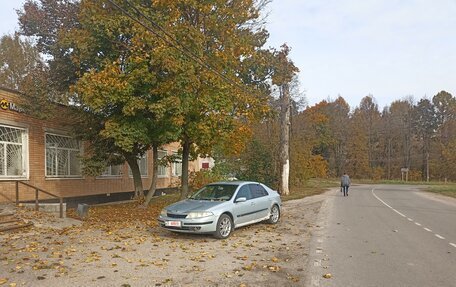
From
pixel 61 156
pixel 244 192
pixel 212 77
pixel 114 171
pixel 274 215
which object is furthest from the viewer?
pixel 114 171

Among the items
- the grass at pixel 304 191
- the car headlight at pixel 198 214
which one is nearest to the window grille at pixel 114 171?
the grass at pixel 304 191

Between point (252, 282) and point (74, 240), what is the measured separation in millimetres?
5608

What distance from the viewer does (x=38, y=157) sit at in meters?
18.3

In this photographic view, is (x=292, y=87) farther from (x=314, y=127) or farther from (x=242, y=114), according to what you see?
(x=314, y=127)

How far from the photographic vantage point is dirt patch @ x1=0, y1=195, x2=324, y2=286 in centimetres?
681

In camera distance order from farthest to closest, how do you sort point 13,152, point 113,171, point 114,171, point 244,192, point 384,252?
1. point 114,171
2. point 113,171
3. point 13,152
4. point 244,192
5. point 384,252

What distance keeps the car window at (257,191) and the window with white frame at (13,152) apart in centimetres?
972

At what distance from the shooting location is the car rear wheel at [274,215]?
13.4 metres

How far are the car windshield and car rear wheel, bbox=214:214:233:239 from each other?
2.30 feet

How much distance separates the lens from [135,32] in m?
15.5

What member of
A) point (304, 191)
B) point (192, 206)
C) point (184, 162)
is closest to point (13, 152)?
point (184, 162)

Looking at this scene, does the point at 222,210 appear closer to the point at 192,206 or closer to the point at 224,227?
the point at 224,227

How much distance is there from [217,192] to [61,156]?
1109 centimetres

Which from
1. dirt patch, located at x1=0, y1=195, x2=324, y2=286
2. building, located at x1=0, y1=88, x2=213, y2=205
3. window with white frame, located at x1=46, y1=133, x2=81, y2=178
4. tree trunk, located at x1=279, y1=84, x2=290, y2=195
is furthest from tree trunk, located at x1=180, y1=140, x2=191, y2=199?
tree trunk, located at x1=279, y1=84, x2=290, y2=195
